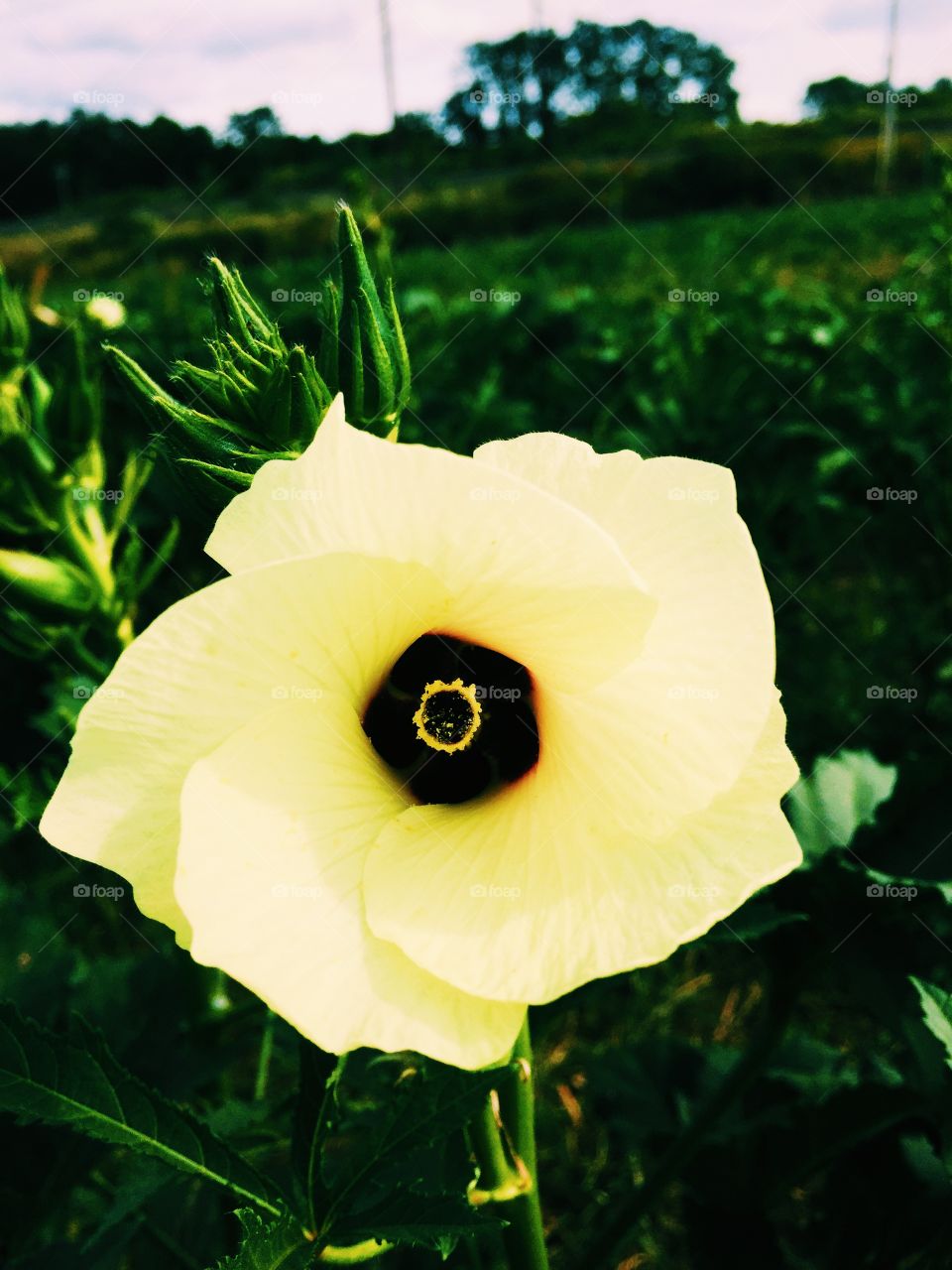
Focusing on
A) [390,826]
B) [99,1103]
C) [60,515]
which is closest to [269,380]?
[390,826]

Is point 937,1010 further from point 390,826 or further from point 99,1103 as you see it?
point 99,1103

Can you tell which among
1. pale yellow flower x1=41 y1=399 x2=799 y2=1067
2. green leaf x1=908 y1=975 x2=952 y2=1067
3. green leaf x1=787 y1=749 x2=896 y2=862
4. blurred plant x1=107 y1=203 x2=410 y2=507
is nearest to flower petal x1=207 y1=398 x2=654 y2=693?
pale yellow flower x1=41 y1=399 x2=799 y2=1067

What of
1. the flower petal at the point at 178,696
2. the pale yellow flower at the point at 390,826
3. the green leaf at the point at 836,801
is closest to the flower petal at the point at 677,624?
the pale yellow flower at the point at 390,826

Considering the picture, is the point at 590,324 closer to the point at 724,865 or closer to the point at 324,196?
the point at 724,865

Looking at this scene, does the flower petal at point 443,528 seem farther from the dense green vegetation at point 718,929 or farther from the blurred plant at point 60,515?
the blurred plant at point 60,515

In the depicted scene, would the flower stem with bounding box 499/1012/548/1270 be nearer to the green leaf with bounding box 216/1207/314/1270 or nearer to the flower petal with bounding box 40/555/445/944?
the green leaf with bounding box 216/1207/314/1270

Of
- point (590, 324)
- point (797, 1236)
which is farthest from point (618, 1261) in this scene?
point (590, 324)
